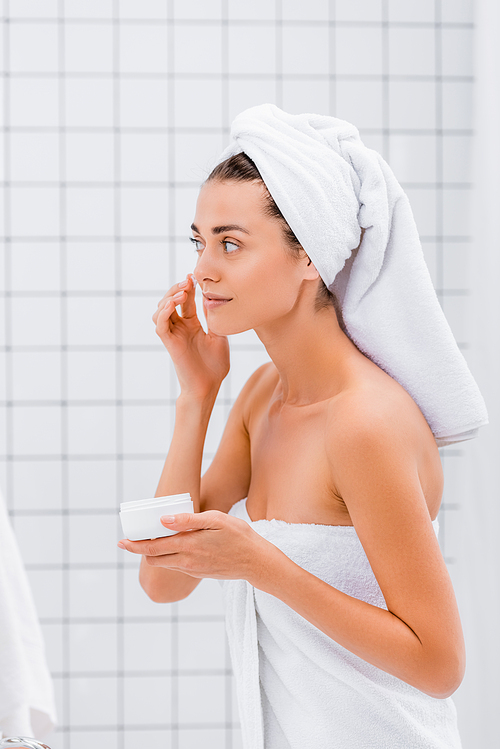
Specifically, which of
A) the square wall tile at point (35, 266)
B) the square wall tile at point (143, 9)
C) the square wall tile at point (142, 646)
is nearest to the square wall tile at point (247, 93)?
the square wall tile at point (143, 9)

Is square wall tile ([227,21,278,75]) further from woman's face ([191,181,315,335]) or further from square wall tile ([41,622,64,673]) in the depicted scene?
square wall tile ([41,622,64,673])

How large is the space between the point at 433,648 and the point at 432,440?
0.23 m

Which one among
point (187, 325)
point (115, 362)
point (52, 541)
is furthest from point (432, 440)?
point (52, 541)

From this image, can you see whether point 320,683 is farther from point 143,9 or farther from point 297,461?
point 143,9

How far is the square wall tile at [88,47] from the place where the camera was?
1513 millimetres

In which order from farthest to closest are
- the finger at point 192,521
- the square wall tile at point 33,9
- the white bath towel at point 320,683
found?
the square wall tile at point 33,9 → the white bath towel at point 320,683 → the finger at point 192,521

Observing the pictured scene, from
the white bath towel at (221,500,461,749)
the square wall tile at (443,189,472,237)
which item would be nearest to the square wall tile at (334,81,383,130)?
the square wall tile at (443,189,472,237)

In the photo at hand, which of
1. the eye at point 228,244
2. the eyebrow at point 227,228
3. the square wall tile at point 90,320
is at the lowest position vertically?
the square wall tile at point 90,320

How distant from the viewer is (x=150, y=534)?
0.63m

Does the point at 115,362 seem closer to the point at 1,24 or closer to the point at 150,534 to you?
the point at 1,24

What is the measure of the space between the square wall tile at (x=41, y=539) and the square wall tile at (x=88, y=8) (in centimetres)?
121

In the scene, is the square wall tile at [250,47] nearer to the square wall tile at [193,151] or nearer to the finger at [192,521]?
the square wall tile at [193,151]

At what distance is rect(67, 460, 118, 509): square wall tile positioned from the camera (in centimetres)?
157

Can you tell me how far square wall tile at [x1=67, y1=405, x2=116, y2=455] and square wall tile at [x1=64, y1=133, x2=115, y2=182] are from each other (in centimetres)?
56
